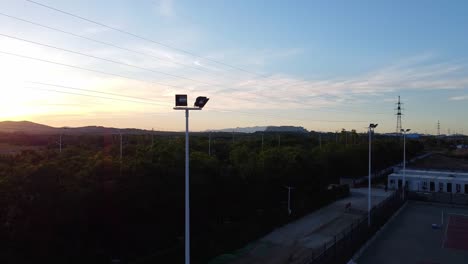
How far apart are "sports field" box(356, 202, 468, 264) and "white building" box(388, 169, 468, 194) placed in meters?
10.3

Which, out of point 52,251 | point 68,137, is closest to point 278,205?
point 52,251

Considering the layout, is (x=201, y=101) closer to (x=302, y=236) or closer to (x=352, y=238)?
(x=352, y=238)

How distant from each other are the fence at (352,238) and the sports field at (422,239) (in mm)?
619

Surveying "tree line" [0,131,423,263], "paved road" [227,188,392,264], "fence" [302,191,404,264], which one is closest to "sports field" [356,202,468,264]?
"fence" [302,191,404,264]

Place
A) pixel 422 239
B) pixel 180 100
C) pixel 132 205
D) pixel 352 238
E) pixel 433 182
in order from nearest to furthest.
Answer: pixel 180 100
pixel 132 205
pixel 352 238
pixel 422 239
pixel 433 182

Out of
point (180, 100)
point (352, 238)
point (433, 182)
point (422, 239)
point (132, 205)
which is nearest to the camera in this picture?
point (180, 100)

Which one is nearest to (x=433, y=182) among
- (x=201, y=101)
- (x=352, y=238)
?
(x=352, y=238)

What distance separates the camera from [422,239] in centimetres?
2648

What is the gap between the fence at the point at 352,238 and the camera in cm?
1752

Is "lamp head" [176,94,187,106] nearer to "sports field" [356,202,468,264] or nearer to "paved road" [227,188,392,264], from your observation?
"paved road" [227,188,392,264]

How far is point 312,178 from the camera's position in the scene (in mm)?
35250

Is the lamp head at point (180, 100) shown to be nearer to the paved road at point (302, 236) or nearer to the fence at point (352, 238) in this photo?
the fence at point (352, 238)

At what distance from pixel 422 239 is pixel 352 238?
8.24 metres

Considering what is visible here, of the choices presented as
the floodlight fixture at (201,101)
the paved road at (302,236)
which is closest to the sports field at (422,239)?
the paved road at (302,236)
